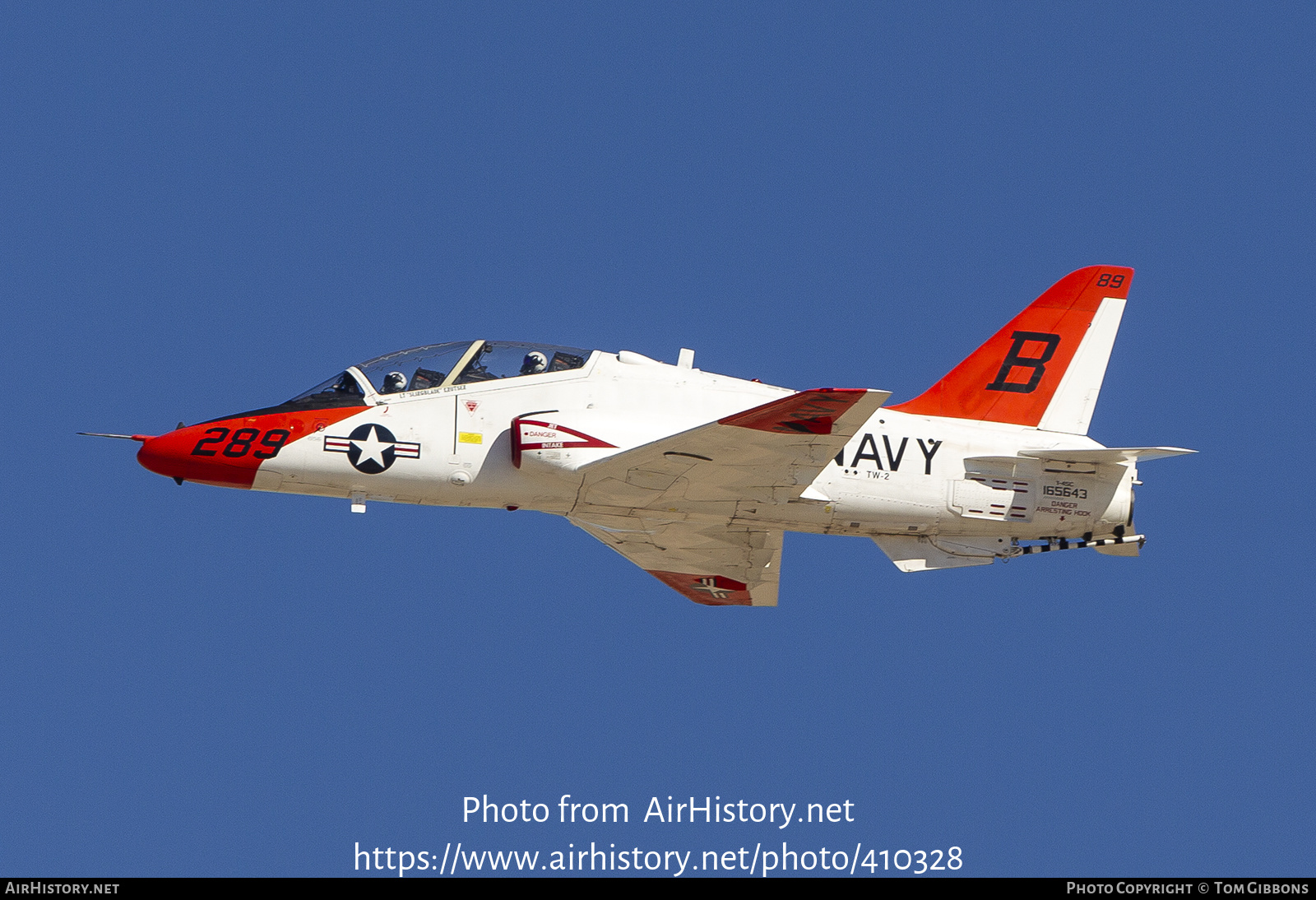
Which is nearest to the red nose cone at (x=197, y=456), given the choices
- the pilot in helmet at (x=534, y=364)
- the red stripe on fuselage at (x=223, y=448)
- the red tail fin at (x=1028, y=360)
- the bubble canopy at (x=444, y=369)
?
the red stripe on fuselage at (x=223, y=448)

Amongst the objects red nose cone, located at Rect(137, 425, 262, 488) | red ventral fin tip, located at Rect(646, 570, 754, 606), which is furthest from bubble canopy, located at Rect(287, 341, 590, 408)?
red ventral fin tip, located at Rect(646, 570, 754, 606)

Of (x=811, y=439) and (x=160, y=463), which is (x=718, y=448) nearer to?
(x=811, y=439)

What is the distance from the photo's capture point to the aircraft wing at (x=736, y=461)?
1744 centimetres

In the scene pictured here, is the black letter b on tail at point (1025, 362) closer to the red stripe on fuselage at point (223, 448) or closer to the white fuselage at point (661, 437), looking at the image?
the white fuselage at point (661, 437)

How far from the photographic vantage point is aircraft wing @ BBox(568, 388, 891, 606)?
1759 cm

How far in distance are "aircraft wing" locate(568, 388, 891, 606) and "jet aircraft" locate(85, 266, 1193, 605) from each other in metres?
0.04

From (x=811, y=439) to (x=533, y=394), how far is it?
11.4 ft

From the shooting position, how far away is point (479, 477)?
18844mm

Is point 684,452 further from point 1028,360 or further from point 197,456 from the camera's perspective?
point 197,456

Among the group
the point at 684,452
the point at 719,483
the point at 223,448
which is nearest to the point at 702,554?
the point at 719,483

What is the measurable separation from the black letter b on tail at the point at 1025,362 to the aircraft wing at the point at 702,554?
3.63m

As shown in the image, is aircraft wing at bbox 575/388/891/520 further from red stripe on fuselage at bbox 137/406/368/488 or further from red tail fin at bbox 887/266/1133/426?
red stripe on fuselage at bbox 137/406/368/488

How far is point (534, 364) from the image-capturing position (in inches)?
754
